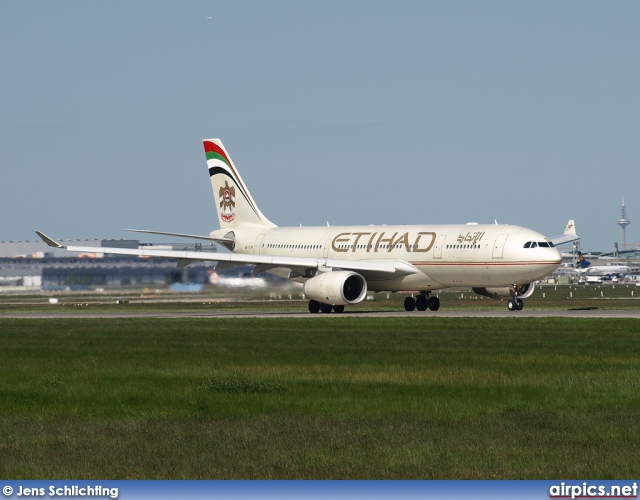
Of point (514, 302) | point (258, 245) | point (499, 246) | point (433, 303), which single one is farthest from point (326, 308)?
point (258, 245)

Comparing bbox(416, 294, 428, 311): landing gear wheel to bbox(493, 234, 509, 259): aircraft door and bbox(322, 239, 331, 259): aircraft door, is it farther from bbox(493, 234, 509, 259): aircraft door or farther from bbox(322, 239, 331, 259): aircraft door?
bbox(493, 234, 509, 259): aircraft door

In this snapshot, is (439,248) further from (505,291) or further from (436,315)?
(505,291)

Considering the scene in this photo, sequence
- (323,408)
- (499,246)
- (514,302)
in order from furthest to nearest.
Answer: (514,302)
(499,246)
(323,408)

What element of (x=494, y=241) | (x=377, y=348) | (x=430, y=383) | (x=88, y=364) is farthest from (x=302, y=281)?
(x=430, y=383)

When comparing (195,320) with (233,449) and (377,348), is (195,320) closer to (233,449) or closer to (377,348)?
(377,348)

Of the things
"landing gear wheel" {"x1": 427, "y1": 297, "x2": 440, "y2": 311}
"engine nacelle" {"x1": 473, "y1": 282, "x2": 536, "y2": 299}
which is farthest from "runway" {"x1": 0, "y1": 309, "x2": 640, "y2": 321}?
"landing gear wheel" {"x1": 427, "y1": 297, "x2": 440, "y2": 311}

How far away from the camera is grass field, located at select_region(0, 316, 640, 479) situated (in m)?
13.2

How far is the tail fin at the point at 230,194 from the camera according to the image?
65438 mm

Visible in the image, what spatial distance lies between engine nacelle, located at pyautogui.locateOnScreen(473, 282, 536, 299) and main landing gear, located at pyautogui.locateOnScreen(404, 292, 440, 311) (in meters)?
2.33

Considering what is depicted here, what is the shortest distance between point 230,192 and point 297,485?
2181 inches

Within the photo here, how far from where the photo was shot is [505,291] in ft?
185
